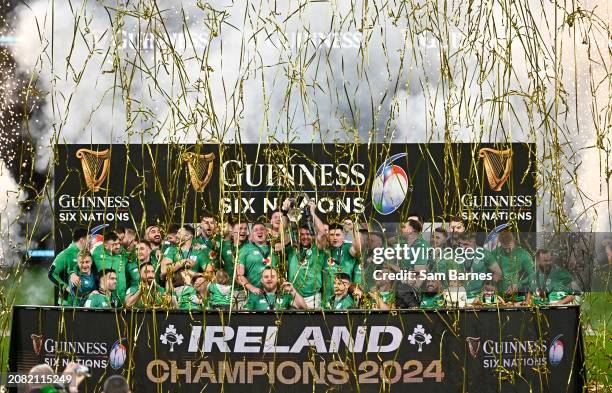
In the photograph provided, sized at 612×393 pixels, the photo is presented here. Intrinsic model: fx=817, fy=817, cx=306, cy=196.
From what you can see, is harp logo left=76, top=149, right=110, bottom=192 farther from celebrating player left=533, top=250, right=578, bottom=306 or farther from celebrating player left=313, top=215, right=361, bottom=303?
celebrating player left=533, top=250, right=578, bottom=306

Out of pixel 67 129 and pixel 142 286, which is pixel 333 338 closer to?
pixel 142 286

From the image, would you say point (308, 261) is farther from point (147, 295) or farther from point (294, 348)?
point (147, 295)

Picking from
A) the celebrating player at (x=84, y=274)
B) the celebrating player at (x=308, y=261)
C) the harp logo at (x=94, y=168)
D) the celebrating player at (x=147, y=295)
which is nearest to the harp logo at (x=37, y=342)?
the celebrating player at (x=84, y=274)

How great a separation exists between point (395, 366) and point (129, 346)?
23.3 inches

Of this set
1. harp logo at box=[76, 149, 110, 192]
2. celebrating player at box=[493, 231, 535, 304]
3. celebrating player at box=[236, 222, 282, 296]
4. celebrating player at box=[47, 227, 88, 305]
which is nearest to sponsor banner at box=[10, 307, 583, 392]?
celebrating player at box=[493, 231, 535, 304]

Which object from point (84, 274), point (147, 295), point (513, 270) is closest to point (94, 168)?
point (84, 274)

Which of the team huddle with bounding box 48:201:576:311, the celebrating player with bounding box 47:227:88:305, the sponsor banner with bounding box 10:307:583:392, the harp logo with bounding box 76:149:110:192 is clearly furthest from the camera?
the celebrating player with bounding box 47:227:88:305

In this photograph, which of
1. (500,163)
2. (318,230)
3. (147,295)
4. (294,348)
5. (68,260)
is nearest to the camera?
(294,348)

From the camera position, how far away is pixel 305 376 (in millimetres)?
1796

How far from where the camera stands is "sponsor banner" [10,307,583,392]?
1797 mm

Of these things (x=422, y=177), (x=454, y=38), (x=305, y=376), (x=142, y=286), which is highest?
(x=454, y=38)

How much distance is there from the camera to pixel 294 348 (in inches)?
70.7

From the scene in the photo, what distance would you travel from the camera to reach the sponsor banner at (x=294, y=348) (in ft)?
5.90

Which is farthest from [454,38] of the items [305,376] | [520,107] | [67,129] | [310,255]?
[305,376]
